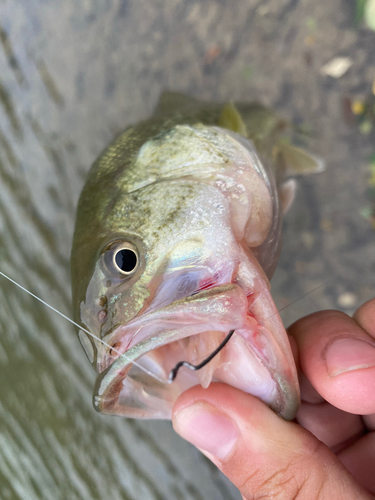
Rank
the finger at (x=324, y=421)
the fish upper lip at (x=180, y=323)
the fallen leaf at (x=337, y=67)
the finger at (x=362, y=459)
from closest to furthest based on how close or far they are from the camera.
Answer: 1. the fish upper lip at (x=180, y=323)
2. the finger at (x=362, y=459)
3. the finger at (x=324, y=421)
4. the fallen leaf at (x=337, y=67)

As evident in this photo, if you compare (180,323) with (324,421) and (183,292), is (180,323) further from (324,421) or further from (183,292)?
(324,421)

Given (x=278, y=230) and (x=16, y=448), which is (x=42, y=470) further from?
(x=278, y=230)

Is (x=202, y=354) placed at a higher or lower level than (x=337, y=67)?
lower

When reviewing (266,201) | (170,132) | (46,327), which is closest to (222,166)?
(266,201)

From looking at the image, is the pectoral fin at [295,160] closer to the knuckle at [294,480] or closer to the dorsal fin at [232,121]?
the dorsal fin at [232,121]

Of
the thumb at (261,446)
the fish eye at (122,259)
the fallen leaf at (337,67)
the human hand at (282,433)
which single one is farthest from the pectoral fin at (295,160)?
the thumb at (261,446)

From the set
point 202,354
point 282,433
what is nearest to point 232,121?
point 202,354
